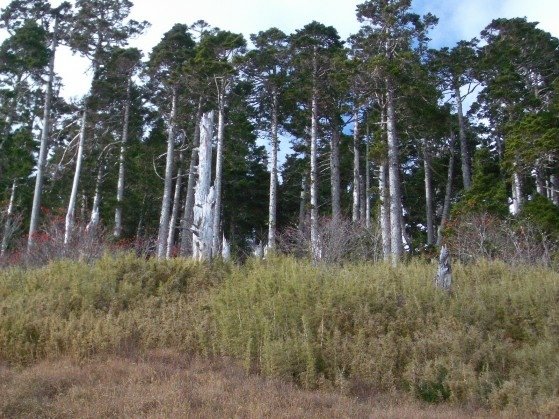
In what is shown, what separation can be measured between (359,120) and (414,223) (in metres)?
8.16

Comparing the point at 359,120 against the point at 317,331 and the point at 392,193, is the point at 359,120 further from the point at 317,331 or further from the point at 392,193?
the point at 317,331

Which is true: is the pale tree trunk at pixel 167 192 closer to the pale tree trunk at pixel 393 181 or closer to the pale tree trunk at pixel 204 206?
the pale tree trunk at pixel 393 181

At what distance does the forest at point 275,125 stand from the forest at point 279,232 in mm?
132

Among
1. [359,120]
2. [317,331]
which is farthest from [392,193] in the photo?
[317,331]

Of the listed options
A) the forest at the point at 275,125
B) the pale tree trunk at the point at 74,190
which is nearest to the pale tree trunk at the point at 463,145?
the forest at the point at 275,125

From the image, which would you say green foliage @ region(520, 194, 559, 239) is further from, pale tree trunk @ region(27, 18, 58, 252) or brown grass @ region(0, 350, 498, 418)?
pale tree trunk @ region(27, 18, 58, 252)

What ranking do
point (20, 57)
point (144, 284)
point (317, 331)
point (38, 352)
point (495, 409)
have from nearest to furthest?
point (495, 409) → point (317, 331) → point (38, 352) → point (144, 284) → point (20, 57)

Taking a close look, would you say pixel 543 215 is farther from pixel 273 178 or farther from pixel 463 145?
pixel 273 178

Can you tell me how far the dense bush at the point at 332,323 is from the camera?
775cm

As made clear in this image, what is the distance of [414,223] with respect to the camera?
37.1 metres

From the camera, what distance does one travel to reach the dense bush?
25.4 ft

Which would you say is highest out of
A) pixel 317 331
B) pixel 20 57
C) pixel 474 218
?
pixel 20 57

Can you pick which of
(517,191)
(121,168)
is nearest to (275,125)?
(121,168)

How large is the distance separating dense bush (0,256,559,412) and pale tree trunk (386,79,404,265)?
9.68 m
